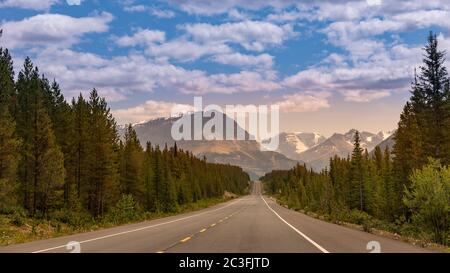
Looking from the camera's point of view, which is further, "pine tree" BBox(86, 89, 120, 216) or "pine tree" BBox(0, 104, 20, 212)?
"pine tree" BBox(86, 89, 120, 216)

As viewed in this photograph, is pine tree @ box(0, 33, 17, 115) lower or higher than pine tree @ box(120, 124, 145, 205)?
higher

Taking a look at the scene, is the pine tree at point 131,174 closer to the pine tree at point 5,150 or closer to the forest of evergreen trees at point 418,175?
the forest of evergreen trees at point 418,175

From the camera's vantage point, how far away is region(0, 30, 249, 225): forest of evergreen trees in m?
44.5

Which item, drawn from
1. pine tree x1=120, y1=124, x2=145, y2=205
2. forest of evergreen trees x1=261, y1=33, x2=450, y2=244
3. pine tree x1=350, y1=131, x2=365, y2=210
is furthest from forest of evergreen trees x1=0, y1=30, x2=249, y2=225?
pine tree x1=350, y1=131, x2=365, y2=210

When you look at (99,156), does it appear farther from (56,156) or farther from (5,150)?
(5,150)

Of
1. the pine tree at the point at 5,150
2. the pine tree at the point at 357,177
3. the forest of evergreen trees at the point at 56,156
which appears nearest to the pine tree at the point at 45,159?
the forest of evergreen trees at the point at 56,156

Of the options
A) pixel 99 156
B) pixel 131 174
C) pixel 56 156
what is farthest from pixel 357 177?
pixel 56 156

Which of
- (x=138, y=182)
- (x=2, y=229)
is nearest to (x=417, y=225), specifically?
(x=2, y=229)

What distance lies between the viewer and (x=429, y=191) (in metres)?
26.0

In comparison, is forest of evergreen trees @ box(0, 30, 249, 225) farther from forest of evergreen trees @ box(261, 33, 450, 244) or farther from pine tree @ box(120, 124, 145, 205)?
forest of evergreen trees @ box(261, 33, 450, 244)

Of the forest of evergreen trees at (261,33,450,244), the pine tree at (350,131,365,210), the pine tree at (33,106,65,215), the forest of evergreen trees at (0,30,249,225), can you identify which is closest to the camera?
the forest of evergreen trees at (261,33,450,244)

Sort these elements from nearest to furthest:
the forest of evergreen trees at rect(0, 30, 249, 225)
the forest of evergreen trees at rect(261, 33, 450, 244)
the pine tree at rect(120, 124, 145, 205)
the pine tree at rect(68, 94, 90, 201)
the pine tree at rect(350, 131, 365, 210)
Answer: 1. the forest of evergreen trees at rect(261, 33, 450, 244)
2. the forest of evergreen trees at rect(0, 30, 249, 225)
3. the pine tree at rect(68, 94, 90, 201)
4. the pine tree at rect(120, 124, 145, 205)
5. the pine tree at rect(350, 131, 365, 210)
